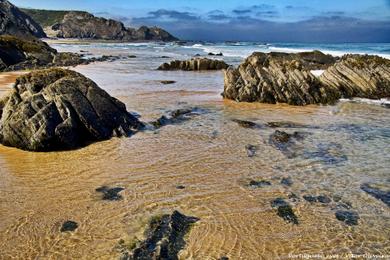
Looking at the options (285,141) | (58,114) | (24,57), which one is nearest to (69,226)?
(58,114)

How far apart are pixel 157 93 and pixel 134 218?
16.5m

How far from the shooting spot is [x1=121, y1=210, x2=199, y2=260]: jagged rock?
6949 mm

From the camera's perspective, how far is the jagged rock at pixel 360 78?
23750 mm

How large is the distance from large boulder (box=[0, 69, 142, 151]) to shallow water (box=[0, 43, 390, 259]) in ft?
1.64

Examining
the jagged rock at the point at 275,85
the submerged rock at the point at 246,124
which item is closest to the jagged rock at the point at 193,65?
the jagged rock at the point at 275,85

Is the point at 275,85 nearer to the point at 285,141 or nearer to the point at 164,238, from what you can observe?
the point at 285,141

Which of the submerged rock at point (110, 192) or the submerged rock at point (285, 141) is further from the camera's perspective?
the submerged rock at point (285, 141)

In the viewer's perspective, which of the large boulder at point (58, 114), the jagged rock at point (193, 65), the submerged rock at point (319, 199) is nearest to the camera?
the submerged rock at point (319, 199)

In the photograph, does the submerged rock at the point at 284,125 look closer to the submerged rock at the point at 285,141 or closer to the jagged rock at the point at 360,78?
the submerged rock at the point at 285,141

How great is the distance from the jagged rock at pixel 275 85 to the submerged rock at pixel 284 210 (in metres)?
13.1

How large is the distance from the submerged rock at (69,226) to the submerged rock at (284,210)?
3972mm

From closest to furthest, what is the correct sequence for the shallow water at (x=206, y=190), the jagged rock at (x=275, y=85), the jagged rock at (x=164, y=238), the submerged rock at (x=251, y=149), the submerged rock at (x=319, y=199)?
1. the jagged rock at (x=164, y=238)
2. the shallow water at (x=206, y=190)
3. the submerged rock at (x=319, y=199)
4. the submerged rock at (x=251, y=149)
5. the jagged rock at (x=275, y=85)

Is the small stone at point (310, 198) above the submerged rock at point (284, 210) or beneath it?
above

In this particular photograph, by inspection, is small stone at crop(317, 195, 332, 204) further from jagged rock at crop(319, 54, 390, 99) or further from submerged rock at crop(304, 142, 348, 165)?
jagged rock at crop(319, 54, 390, 99)
